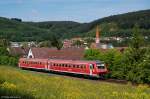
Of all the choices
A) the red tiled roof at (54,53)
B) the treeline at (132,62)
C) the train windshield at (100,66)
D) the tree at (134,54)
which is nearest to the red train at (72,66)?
the train windshield at (100,66)

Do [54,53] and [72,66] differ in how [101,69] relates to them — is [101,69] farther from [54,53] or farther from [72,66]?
[54,53]

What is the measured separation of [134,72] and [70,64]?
11595 mm

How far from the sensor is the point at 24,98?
45.4 ft

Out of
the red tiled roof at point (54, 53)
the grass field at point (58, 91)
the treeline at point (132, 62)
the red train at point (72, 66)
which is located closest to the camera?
the grass field at point (58, 91)

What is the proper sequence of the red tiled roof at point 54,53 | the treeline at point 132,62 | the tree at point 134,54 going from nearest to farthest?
the treeline at point 132,62, the tree at point 134,54, the red tiled roof at point 54,53

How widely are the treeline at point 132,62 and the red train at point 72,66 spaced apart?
2.21m

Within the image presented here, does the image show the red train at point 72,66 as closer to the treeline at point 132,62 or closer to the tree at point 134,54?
the treeline at point 132,62

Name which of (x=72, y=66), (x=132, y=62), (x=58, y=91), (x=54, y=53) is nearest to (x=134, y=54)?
(x=132, y=62)

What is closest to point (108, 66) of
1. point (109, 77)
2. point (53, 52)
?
point (109, 77)

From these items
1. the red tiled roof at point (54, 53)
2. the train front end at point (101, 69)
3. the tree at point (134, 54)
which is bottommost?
the red tiled roof at point (54, 53)

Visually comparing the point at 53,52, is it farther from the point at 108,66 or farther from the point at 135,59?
the point at 135,59

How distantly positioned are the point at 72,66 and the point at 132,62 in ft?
31.4

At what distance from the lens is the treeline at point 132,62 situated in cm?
4681

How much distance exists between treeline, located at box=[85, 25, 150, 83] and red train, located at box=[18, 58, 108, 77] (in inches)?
87.2
